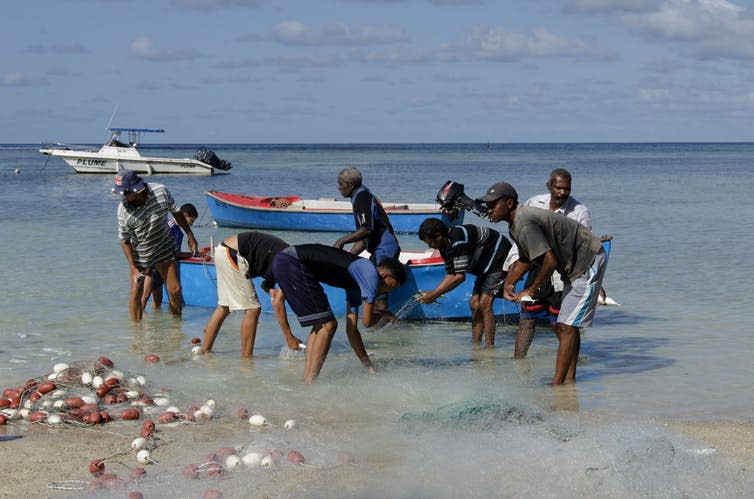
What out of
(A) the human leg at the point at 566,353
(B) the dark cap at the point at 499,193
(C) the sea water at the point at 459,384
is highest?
(B) the dark cap at the point at 499,193

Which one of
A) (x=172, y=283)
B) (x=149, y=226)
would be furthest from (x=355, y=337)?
(x=172, y=283)

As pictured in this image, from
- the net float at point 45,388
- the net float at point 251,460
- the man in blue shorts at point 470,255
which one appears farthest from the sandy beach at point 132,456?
the man in blue shorts at point 470,255

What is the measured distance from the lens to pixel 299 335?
1034cm

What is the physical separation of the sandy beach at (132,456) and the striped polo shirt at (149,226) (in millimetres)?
3475

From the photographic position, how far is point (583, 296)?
6.95m

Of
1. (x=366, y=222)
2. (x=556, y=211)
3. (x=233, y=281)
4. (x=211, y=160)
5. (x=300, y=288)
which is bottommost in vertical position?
(x=211, y=160)

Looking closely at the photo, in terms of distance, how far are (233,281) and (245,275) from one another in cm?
19

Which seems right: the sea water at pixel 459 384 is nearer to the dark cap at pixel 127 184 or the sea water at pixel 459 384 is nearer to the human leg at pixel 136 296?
the human leg at pixel 136 296

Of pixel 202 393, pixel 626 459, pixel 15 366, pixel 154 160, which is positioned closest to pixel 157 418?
pixel 202 393

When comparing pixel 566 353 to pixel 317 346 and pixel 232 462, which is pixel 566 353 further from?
pixel 232 462

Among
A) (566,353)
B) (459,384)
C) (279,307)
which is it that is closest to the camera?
(566,353)

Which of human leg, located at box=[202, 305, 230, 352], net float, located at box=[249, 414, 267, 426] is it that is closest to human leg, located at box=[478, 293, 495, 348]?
human leg, located at box=[202, 305, 230, 352]

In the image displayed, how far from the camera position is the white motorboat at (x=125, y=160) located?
154 feet

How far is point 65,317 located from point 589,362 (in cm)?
642
